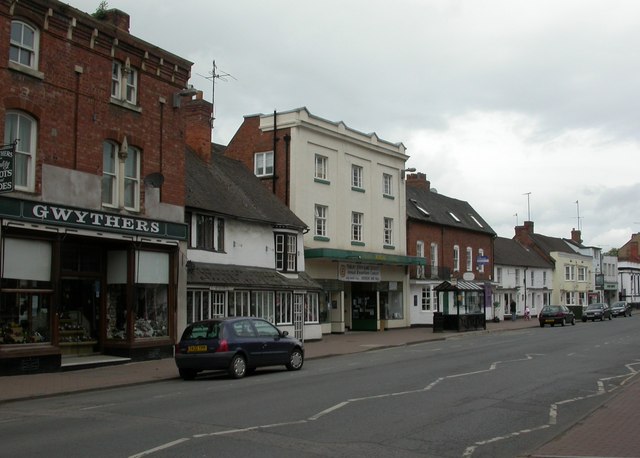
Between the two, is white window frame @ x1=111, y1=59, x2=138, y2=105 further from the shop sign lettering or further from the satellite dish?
the shop sign lettering

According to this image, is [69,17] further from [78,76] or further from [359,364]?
[359,364]

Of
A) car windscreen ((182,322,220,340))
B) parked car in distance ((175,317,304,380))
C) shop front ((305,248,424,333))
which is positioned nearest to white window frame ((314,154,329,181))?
shop front ((305,248,424,333))

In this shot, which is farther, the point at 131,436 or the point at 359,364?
the point at 359,364

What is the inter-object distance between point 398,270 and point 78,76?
25.5 m

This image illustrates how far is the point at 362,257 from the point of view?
35.6 metres

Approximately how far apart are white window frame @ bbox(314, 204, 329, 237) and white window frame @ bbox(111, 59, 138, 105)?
14820mm

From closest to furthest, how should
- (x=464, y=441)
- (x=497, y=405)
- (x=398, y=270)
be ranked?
(x=464, y=441) → (x=497, y=405) → (x=398, y=270)

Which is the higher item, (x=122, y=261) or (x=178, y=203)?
(x=178, y=203)

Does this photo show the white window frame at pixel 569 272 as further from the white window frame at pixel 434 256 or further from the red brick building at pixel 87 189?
the red brick building at pixel 87 189

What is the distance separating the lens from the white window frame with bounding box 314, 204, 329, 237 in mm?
35516

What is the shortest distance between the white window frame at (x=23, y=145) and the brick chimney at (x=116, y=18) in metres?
5.38

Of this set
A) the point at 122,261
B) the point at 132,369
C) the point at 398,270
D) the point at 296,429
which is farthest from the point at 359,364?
the point at 398,270

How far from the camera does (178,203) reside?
2361 centimetres

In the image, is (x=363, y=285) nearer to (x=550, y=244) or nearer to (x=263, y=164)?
(x=263, y=164)
